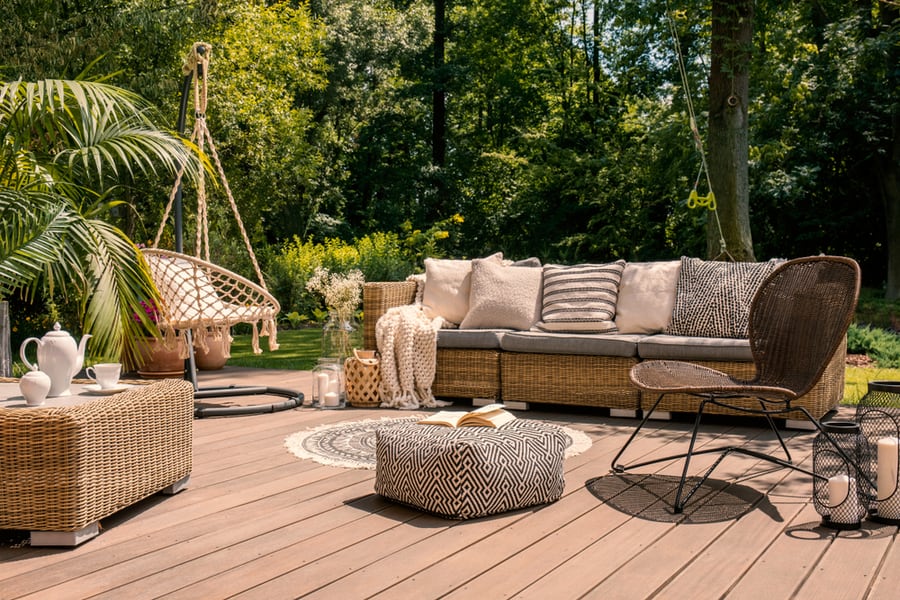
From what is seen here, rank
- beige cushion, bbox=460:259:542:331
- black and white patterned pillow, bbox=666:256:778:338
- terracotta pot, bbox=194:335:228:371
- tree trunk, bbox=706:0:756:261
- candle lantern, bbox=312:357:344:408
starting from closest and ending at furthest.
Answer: black and white patterned pillow, bbox=666:256:778:338, candle lantern, bbox=312:357:344:408, beige cushion, bbox=460:259:542:331, tree trunk, bbox=706:0:756:261, terracotta pot, bbox=194:335:228:371

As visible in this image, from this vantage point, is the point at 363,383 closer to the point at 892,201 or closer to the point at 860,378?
the point at 860,378

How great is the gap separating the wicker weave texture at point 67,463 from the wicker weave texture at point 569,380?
275cm

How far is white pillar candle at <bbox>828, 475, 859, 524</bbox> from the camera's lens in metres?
2.81

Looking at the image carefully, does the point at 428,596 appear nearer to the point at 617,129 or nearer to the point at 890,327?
the point at 890,327

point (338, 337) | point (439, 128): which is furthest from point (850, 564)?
point (439, 128)

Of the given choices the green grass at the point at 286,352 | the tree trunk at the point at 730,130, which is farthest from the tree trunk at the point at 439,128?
the tree trunk at the point at 730,130

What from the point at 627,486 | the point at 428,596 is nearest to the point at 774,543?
the point at 627,486

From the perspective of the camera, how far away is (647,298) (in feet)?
16.9

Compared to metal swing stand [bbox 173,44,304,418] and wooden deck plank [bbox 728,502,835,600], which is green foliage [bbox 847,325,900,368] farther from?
metal swing stand [bbox 173,44,304,418]

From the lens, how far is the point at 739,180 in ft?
22.9

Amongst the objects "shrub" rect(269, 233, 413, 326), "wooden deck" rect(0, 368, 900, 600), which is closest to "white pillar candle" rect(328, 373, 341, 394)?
"wooden deck" rect(0, 368, 900, 600)

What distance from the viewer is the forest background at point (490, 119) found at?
1025cm

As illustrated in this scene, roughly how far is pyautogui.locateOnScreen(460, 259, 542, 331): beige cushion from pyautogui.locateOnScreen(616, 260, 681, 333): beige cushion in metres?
0.57

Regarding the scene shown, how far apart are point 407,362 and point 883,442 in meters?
3.01
